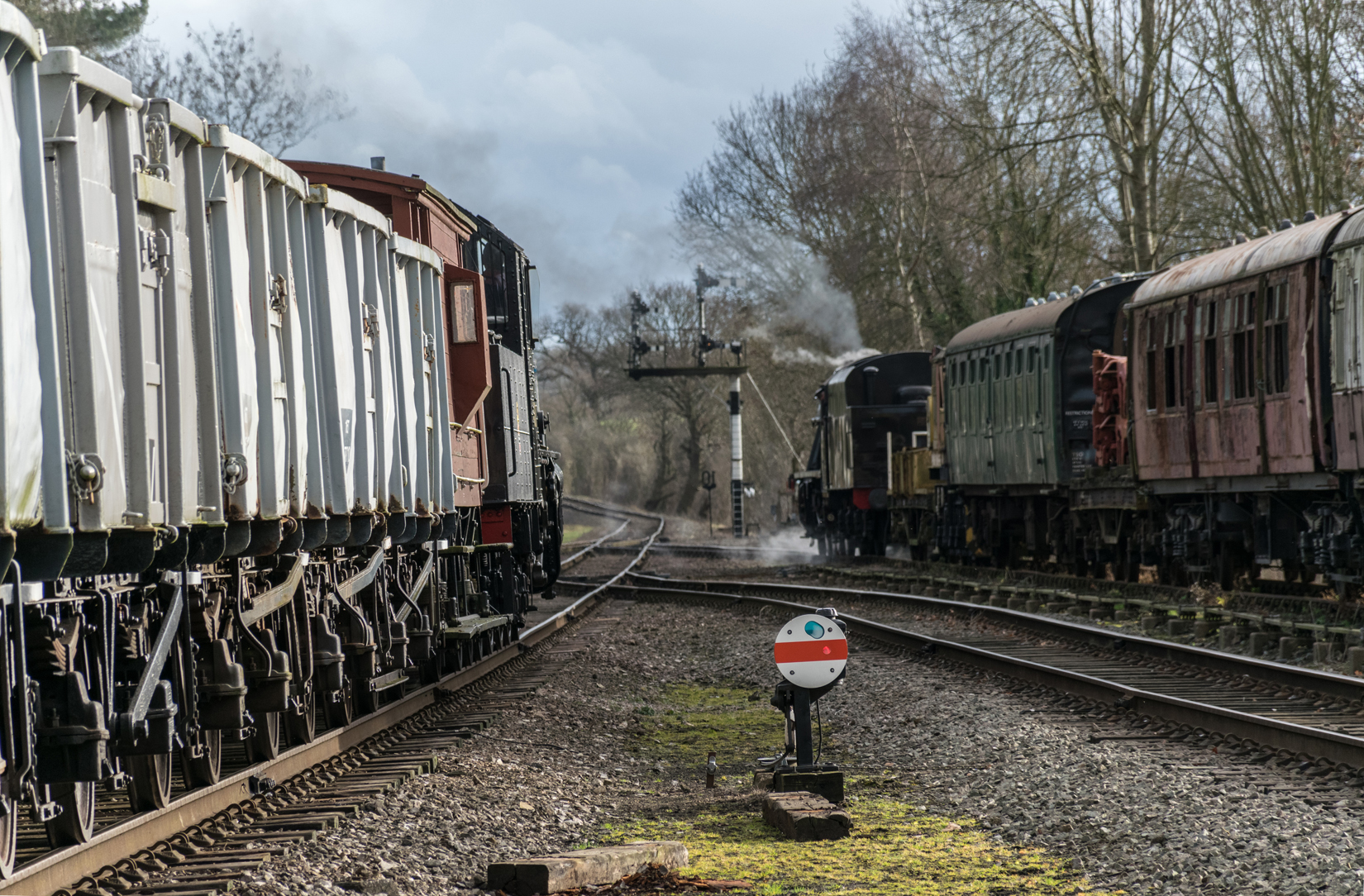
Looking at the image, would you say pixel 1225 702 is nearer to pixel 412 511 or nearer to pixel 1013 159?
pixel 412 511

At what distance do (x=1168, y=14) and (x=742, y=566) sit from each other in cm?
1232

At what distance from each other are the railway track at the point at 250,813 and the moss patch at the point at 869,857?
150 cm

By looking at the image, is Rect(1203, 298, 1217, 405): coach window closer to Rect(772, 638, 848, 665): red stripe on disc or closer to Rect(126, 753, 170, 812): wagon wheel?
Rect(772, 638, 848, 665): red stripe on disc

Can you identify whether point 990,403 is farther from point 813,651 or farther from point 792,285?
point 792,285

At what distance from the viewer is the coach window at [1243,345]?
1579 centimetres

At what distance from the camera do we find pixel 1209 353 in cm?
1681

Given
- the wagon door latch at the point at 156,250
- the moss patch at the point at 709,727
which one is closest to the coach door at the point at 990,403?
the moss patch at the point at 709,727

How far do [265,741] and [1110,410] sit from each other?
13.7 m

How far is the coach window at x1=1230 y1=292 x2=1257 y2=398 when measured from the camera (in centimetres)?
1579

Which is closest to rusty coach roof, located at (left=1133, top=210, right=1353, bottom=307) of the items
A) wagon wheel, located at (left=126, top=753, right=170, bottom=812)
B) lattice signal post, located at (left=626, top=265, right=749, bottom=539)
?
wagon wheel, located at (left=126, top=753, right=170, bottom=812)

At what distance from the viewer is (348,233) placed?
947 cm

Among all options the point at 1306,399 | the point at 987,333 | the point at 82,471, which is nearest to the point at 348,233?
the point at 82,471

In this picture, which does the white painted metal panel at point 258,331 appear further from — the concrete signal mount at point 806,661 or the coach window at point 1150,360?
the coach window at point 1150,360

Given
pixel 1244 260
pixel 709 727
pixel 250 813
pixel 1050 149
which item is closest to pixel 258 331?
pixel 250 813
